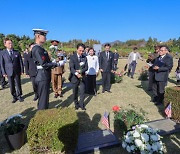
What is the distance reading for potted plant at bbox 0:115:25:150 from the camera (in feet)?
12.0

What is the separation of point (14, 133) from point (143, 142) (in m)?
2.65

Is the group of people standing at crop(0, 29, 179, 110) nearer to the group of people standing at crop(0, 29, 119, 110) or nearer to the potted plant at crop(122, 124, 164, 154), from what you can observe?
the group of people standing at crop(0, 29, 119, 110)

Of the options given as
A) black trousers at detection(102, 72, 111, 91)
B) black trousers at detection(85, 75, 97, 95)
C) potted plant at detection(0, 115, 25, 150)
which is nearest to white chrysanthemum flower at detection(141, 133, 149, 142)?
potted plant at detection(0, 115, 25, 150)

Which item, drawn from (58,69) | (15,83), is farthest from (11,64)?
(58,69)

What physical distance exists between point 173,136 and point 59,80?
4837 mm

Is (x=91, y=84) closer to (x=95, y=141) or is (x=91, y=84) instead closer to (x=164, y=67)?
(x=164, y=67)

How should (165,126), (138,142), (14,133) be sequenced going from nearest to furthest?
1. (138,142)
2. (14,133)
3. (165,126)

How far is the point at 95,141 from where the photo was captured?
13.1ft

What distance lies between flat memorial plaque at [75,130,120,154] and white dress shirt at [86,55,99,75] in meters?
3.73

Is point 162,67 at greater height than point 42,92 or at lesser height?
greater

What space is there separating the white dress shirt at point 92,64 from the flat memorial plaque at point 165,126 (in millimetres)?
3634

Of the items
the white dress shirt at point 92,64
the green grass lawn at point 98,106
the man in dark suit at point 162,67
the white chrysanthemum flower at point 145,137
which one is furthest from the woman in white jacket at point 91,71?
the white chrysanthemum flower at point 145,137

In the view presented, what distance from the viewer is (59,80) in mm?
7465

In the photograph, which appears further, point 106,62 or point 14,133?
point 106,62
